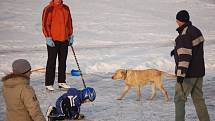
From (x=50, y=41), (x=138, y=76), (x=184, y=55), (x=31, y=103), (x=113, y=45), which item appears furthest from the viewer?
(x=113, y=45)

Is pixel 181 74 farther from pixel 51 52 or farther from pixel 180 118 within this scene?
pixel 51 52

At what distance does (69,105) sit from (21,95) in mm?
2212

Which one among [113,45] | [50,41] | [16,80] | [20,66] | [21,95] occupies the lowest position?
[113,45]

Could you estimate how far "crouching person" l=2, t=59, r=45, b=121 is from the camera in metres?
4.87

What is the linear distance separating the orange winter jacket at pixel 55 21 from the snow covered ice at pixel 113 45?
1226 mm

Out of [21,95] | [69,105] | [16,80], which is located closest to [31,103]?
[21,95]

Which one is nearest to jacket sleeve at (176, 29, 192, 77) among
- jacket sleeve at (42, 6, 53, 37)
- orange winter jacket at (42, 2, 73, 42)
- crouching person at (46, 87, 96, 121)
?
crouching person at (46, 87, 96, 121)

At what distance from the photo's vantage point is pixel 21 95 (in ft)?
16.1

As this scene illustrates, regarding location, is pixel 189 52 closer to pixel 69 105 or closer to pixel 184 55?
pixel 184 55

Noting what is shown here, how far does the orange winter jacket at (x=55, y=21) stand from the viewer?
9.36 meters

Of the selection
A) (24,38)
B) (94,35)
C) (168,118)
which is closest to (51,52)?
(168,118)

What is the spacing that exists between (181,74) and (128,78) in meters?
3.09

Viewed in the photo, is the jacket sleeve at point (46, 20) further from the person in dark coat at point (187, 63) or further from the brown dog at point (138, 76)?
the person in dark coat at point (187, 63)

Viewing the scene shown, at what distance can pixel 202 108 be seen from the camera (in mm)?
6496
